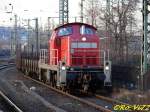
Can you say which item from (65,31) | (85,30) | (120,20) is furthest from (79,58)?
(120,20)

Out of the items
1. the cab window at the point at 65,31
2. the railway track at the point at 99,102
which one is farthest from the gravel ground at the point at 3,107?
the cab window at the point at 65,31

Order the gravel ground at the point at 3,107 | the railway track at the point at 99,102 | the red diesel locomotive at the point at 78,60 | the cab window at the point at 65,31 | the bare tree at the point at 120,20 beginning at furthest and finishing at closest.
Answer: the bare tree at the point at 120,20 < the cab window at the point at 65,31 < the red diesel locomotive at the point at 78,60 < the gravel ground at the point at 3,107 < the railway track at the point at 99,102

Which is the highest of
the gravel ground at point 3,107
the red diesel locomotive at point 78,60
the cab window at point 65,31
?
the cab window at point 65,31

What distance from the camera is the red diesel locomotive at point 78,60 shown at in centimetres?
1809

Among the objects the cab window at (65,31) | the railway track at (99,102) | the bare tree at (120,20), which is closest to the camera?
the railway track at (99,102)

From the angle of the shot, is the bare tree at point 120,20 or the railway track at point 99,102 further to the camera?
the bare tree at point 120,20

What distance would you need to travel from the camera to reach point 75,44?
1891 centimetres

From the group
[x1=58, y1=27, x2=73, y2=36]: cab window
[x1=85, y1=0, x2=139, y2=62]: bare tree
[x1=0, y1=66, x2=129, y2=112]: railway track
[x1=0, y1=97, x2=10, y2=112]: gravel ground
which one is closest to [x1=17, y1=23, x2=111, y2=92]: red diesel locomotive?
[x1=58, y1=27, x2=73, y2=36]: cab window

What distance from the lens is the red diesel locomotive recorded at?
18094 millimetres

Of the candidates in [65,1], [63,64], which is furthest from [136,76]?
[65,1]

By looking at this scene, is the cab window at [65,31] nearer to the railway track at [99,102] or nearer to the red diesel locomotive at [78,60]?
the red diesel locomotive at [78,60]

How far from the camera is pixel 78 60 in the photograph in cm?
1889

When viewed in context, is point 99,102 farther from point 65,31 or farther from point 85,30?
point 65,31

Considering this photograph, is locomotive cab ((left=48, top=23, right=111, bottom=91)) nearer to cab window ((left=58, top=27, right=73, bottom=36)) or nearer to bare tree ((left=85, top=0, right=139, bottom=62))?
cab window ((left=58, top=27, right=73, bottom=36))
